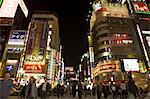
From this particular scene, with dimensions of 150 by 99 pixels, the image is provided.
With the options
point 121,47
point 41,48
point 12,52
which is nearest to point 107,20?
point 121,47

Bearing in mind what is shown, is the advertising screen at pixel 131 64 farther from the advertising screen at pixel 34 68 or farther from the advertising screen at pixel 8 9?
the advertising screen at pixel 8 9

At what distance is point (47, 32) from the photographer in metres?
51.9

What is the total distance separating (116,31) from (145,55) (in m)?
8.82

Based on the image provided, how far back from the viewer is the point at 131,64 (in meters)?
51.1

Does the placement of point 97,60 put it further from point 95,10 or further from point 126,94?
point 126,94

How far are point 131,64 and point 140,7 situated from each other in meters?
18.3

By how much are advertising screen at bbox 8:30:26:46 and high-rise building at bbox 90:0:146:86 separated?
16.5 m

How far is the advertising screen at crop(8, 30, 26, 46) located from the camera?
153 feet

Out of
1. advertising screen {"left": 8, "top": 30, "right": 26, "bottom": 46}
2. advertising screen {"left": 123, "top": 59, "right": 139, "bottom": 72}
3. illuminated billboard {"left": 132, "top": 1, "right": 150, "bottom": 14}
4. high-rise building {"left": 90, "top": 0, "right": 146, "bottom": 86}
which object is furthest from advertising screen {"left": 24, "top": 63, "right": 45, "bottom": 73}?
illuminated billboard {"left": 132, "top": 1, "right": 150, "bottom": 14}

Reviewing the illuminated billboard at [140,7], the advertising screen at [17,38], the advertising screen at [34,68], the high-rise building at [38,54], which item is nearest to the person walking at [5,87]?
the high-rise building at [38,54]

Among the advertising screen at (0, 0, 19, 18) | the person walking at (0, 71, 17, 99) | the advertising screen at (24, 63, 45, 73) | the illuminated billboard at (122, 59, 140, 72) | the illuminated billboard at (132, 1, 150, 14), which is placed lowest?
the person walking at (0, 71, 17, 99)

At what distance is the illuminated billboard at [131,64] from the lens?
164 ft

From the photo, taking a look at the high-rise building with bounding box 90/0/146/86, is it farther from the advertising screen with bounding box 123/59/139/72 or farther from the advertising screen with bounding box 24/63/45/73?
the advertising screen with bounding box 24/63/45/73

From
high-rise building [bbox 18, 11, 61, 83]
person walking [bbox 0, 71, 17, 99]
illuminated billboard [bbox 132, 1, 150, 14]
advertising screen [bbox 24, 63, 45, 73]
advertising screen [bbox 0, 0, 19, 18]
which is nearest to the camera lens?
person walking [bbox 0, 71, 17, 99]
